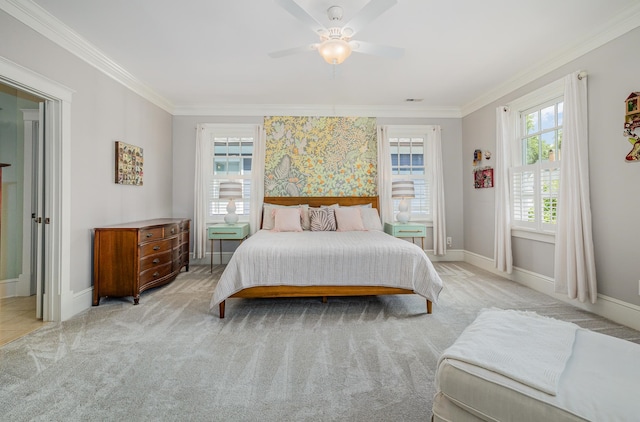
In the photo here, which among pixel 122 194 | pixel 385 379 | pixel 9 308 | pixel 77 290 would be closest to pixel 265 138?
pixel 122 194

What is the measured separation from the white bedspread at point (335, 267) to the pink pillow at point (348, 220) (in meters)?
1.40

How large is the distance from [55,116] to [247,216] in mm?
2854

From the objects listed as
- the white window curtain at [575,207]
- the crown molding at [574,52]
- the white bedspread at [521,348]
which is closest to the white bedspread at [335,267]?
the white bedspread at [521,348]

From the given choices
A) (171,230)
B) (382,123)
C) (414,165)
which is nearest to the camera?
(171,230)

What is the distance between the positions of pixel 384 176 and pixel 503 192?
178cm

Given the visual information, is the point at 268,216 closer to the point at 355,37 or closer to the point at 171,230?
the point at 171,230

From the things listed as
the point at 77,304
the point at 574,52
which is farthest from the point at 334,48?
the point at 77,304

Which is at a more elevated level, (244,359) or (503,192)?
(503,192)

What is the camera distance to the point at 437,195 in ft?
16.8

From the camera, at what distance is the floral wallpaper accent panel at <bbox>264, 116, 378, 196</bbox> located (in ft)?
16.7

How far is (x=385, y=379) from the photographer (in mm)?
1856

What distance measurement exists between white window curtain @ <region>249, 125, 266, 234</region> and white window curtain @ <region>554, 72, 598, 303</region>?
13.1 feet

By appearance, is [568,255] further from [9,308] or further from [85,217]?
[9,308]

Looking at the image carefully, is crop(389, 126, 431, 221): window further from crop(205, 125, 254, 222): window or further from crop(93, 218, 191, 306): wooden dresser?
crop(93, 218, 191, 306): wooden dresser
